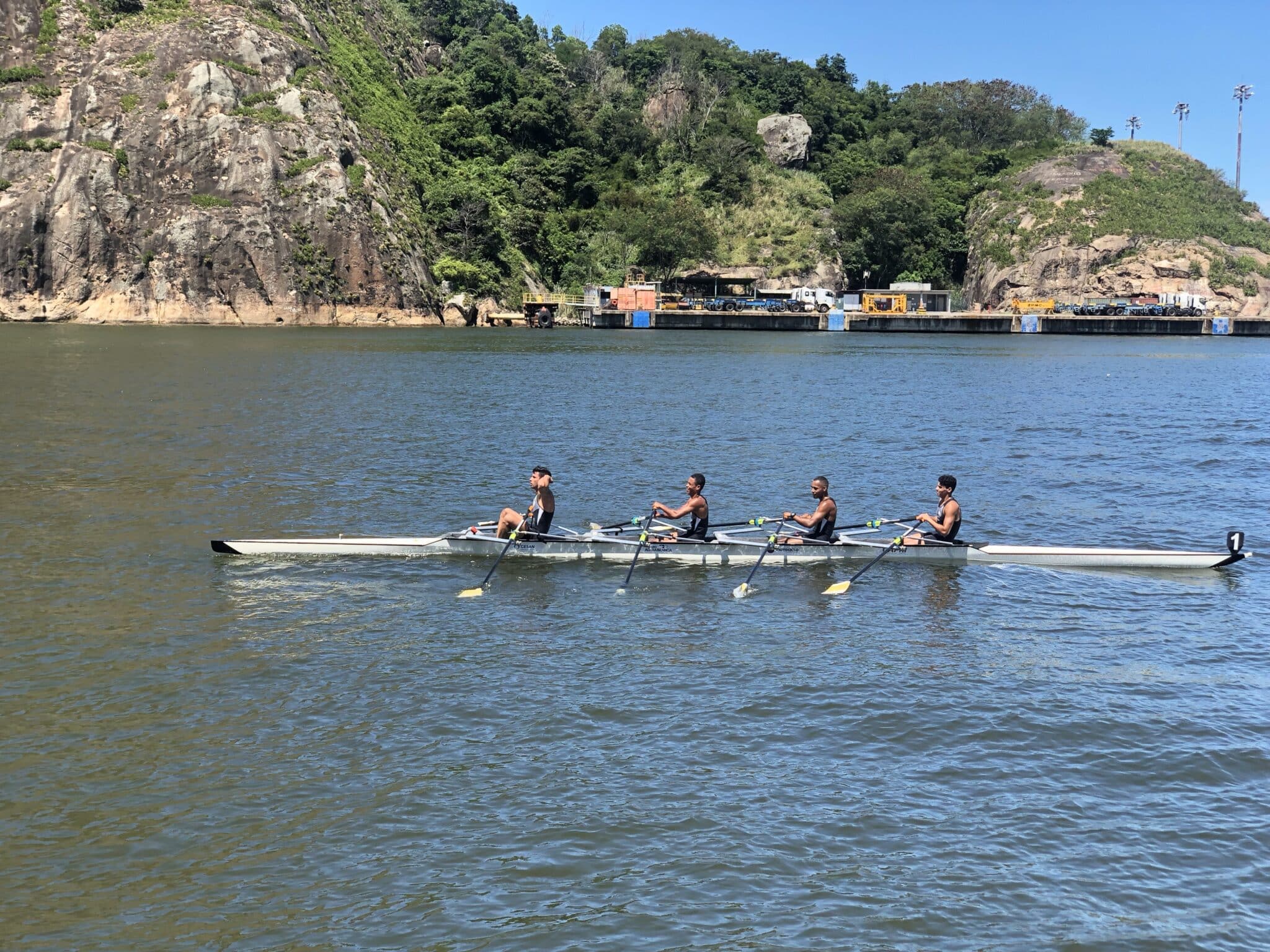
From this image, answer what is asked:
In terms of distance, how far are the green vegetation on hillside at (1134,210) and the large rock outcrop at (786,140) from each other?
27301 millimetres

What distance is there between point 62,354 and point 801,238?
104 metres

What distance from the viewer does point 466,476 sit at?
112ft

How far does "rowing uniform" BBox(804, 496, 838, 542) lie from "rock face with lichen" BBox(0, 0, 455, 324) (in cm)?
8948

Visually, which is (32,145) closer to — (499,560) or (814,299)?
(814,299)

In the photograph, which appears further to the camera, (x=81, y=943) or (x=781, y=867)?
(x=781, y=867)

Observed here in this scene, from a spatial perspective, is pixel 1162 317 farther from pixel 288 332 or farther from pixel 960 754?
pixel 960 754

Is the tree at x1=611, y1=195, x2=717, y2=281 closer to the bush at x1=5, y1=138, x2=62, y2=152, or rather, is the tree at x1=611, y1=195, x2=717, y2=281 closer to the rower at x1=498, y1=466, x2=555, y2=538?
the bush at x1=5, y1=138, x2=62, y2=152

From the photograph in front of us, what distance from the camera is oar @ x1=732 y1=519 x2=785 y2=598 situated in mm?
22188

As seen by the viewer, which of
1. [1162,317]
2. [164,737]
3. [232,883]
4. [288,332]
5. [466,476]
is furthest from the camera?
[1162,317]

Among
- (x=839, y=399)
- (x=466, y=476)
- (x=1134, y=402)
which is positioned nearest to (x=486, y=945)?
(x=466, y=476)

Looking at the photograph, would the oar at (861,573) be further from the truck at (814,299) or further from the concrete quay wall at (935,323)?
the truck at (814,299)

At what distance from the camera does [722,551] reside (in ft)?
78.9

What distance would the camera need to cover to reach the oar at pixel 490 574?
21797 mm

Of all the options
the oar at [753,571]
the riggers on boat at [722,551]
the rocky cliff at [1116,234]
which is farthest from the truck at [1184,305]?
the oar at [753,571]
